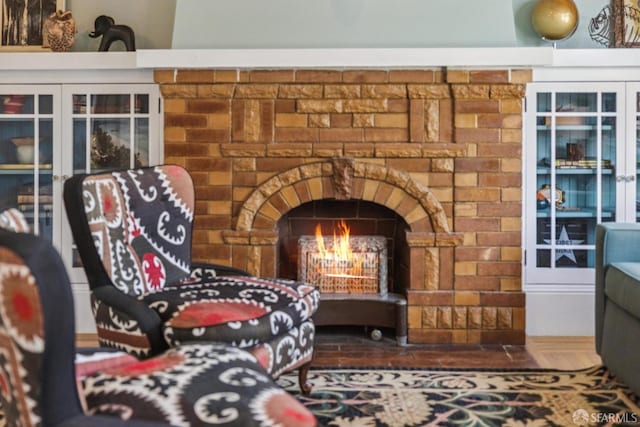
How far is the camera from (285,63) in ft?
11.9

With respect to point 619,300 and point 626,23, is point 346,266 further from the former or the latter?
point 626,23

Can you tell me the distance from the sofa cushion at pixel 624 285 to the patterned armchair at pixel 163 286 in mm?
1199

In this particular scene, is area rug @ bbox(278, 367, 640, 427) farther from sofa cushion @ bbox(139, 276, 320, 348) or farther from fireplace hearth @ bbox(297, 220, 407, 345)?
fireplace hearth @ bbox(297, 220, 407, 345)

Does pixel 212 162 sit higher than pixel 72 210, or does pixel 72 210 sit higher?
pixel 212 162

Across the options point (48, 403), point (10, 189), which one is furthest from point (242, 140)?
point (48, 403)

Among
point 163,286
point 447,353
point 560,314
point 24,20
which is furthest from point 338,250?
point 24,20

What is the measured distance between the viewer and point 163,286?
8.87 feet

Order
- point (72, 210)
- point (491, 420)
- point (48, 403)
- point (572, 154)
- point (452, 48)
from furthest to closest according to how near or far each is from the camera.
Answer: point (572, 154) → point (452, 48) → point (491, 420) → point (72, 210) → point (48, 403)

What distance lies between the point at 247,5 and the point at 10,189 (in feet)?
5.56

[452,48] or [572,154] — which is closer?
[452,48]

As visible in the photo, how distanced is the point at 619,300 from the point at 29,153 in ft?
10.3

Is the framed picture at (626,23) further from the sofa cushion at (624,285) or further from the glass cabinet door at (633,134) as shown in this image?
the sofa cushion at (624,285)

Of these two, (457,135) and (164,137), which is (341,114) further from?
(164,137)

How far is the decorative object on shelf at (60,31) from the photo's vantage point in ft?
12.9
